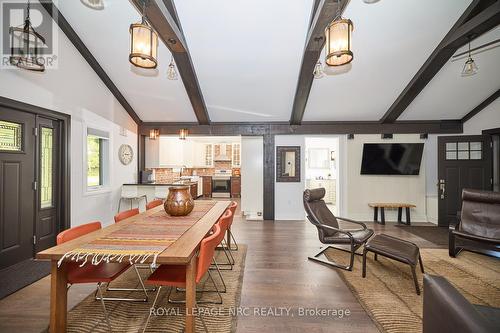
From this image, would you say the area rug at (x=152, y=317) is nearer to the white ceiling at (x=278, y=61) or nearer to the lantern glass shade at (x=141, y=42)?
the lantern glass shade at (x=141, y=42)

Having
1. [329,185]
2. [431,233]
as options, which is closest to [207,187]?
[329,185]

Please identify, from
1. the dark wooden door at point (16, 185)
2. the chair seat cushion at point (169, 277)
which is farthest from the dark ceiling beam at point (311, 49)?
the dark wooden door at point (16, 185)

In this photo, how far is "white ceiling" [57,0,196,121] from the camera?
314cm

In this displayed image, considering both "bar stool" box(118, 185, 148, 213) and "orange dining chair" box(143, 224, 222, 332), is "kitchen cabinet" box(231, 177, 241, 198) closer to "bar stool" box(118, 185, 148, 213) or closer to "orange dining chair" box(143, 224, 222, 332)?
"bar stool" box(118, 185, 148, 213)

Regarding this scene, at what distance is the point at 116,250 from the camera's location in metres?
1.47

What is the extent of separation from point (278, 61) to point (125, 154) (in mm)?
3779

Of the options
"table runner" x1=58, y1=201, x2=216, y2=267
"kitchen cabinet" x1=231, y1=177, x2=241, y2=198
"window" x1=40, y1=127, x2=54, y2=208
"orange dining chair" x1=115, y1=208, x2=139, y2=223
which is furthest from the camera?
"kitchen cabinet" x1=231, y1=177, x2=241, y2=198

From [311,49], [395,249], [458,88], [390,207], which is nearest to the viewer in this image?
[395,249]

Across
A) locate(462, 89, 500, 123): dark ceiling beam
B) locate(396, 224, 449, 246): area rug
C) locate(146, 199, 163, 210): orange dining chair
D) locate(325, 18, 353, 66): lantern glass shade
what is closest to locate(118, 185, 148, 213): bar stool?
locate(146, 199, 163, 210): orange dining chair

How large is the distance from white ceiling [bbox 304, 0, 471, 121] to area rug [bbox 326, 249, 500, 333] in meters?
2.94

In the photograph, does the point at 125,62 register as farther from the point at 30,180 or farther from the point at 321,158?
the point at 321,158

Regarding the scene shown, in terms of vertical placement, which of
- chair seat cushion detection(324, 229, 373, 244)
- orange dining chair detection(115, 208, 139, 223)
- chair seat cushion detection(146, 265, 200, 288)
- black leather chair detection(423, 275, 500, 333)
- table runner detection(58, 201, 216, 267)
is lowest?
chair seat cushion detection(324, 229, 373, 244)

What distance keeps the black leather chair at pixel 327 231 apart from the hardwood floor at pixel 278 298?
0.99 feet

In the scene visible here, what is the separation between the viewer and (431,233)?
4.40 metres
